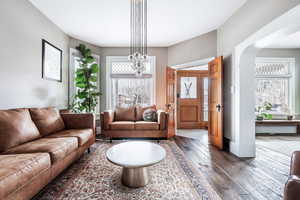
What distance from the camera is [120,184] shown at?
1.80 metres

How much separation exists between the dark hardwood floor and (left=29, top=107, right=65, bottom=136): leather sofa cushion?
249cm

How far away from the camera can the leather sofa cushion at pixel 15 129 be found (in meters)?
1.71

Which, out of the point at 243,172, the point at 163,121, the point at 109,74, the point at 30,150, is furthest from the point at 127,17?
the point at 243,172

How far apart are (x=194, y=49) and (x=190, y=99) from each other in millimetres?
2273

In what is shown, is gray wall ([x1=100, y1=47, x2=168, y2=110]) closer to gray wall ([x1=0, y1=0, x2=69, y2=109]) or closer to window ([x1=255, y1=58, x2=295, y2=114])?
gray wall ([x1=0, y1=0, x2=69, y2=109])

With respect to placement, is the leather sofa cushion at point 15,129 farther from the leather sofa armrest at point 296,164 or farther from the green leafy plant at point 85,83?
the leather sofa armrest at point 296,164

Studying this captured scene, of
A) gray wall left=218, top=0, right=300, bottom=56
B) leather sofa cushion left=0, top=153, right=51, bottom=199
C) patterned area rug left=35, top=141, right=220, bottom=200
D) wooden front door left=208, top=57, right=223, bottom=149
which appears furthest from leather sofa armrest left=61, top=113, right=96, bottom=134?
gray wall left=218, top=0, right=300, bottom=56

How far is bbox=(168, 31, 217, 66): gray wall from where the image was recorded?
3628 millimetres

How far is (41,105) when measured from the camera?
115 inches

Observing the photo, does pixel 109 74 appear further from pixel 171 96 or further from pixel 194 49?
pixel 194 49

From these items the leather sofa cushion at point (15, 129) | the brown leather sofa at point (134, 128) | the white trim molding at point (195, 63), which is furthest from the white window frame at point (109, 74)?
the leather sofa cushion at point (15, 129)

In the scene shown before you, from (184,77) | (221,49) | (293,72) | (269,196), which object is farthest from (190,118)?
(269,196)

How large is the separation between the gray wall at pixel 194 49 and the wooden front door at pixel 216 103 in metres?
0.38

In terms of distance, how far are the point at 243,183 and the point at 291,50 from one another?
5120 millimetres
